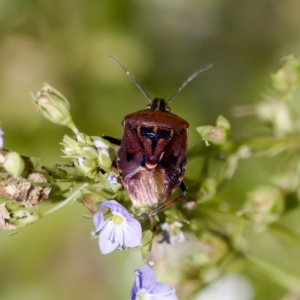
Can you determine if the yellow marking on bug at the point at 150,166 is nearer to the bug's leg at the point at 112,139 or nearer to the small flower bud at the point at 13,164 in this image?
the bug's leg at the point at 112,139

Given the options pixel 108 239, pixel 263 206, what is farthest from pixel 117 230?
pixel 263 206

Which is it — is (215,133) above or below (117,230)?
above

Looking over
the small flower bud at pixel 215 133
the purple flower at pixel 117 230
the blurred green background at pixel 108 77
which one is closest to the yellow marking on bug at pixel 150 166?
the purple flower at pixel 117 230

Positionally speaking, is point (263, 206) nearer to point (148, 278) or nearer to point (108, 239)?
point (148, 278)

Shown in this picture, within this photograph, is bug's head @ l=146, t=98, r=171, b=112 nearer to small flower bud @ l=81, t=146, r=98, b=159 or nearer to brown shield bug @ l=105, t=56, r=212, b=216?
brown shield bug @ l=105, t=56, r=212, b=216

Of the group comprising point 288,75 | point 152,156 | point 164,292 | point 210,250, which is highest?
point 288,75

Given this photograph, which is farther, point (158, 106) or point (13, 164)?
point (158, 106)

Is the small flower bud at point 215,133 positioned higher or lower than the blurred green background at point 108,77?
lower
